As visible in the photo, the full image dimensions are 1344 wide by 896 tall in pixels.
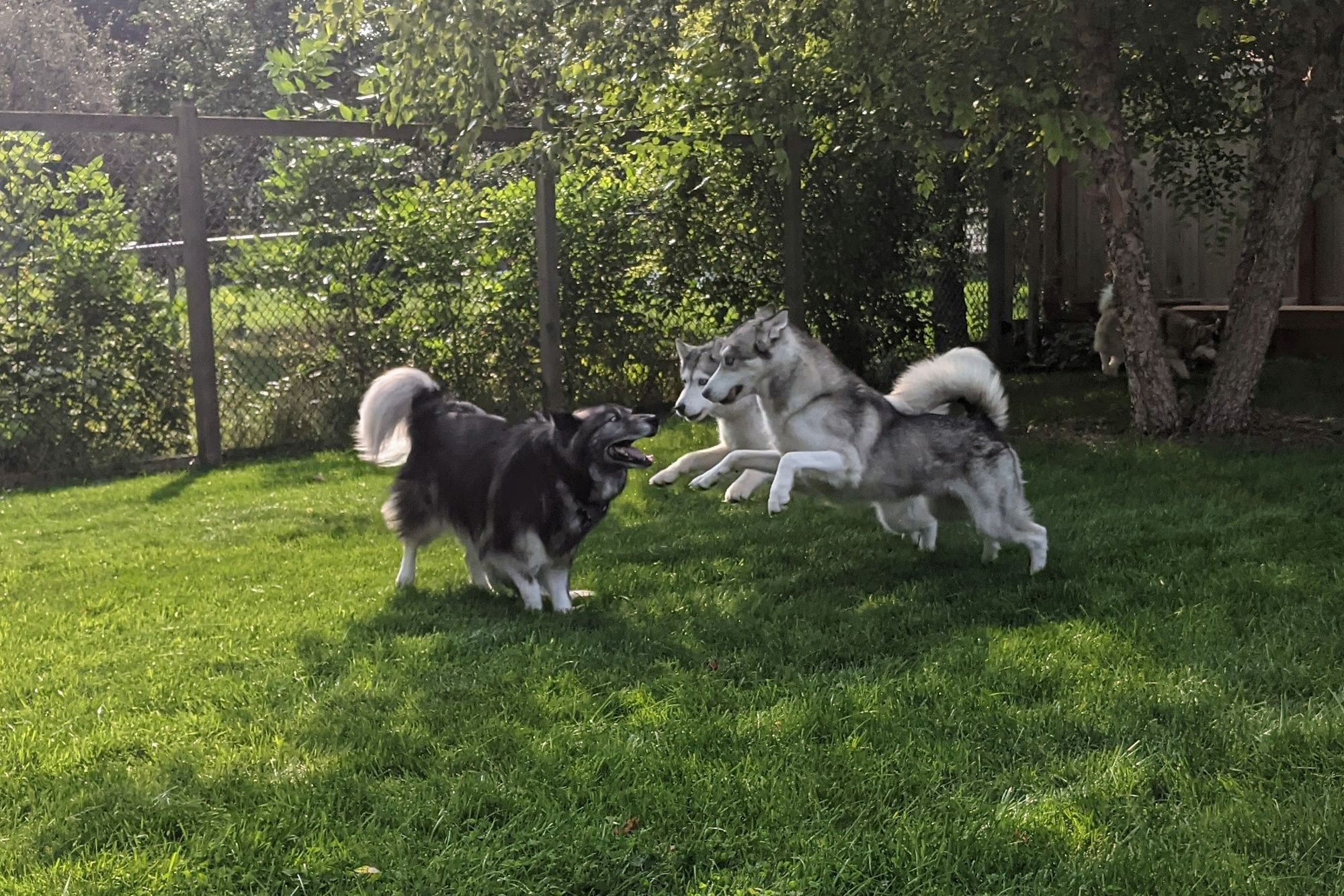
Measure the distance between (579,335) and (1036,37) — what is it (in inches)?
166

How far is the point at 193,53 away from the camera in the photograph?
21.7 meters

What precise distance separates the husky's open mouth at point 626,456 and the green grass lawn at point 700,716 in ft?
1.96

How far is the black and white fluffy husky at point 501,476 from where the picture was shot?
439 cm

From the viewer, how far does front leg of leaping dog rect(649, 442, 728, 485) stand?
488 centimetres

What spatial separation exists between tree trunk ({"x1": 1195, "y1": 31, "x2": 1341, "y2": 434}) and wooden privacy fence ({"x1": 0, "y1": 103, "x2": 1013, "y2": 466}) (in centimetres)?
338

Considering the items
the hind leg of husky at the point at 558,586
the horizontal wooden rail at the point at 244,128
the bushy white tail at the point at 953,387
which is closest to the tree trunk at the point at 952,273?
the horizontal wooden rail at the point at 244,128

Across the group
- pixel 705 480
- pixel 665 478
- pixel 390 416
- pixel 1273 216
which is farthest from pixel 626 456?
pixel 1273 216

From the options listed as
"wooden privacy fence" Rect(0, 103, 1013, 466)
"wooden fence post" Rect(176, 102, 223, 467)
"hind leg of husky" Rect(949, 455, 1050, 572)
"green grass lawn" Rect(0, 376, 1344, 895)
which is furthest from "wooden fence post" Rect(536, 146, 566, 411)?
"hind leg of husky" Rect(949, 455, 1050, 572)

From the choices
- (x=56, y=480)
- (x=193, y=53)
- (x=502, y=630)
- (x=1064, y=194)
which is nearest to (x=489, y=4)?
(x=502, y=630)

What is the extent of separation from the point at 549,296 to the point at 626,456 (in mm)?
4504

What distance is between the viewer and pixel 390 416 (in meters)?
4.95

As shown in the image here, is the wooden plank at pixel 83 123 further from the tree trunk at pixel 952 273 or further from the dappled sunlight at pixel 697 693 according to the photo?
the tree trunk at pixel 952 273

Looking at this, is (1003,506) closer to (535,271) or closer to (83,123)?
(535,271)

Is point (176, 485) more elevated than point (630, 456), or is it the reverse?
point (630, 456)
